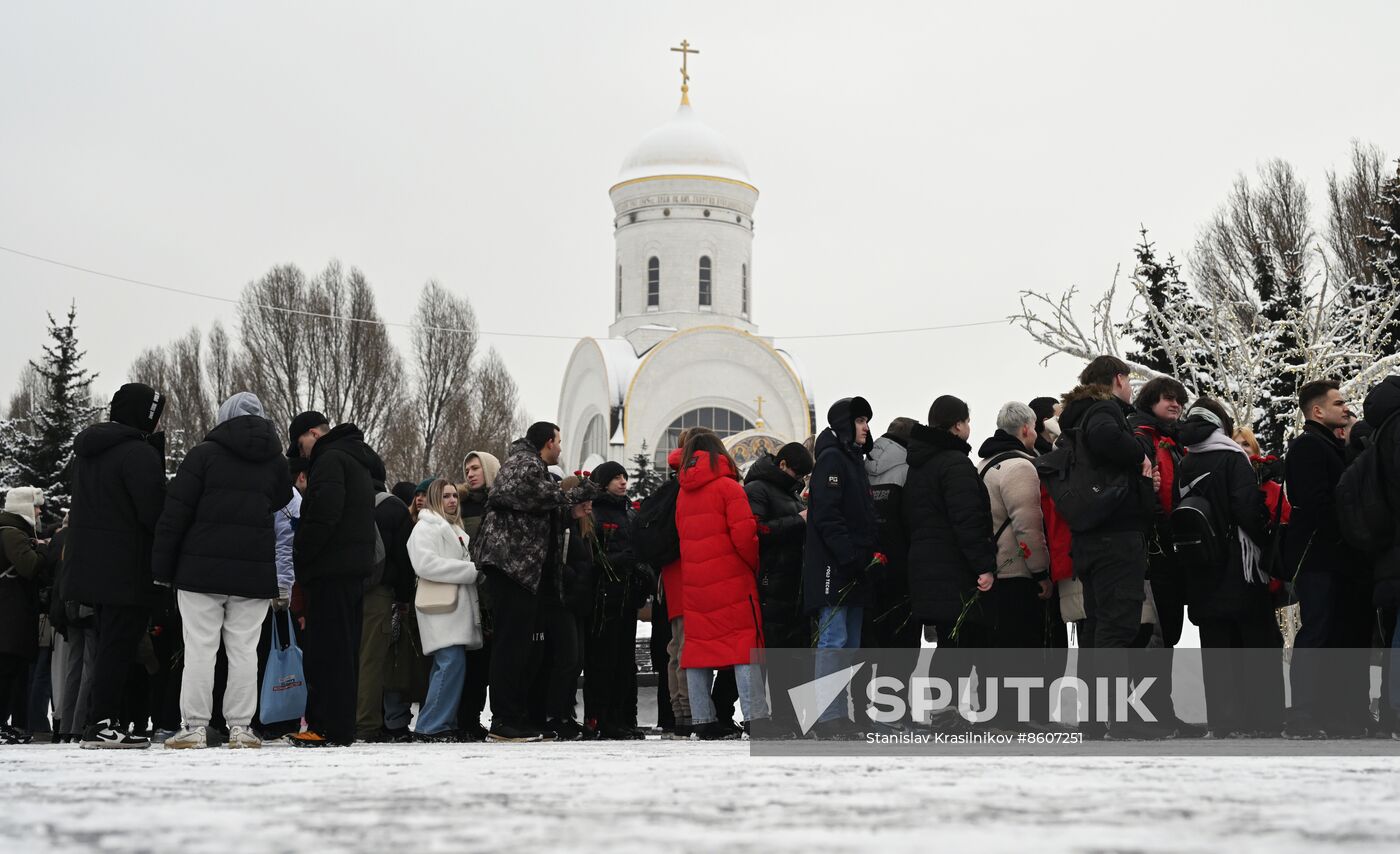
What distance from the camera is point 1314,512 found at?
6.96 m

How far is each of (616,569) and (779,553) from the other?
1.23 metres

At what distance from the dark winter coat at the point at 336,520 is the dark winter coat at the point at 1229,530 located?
13.2 ft

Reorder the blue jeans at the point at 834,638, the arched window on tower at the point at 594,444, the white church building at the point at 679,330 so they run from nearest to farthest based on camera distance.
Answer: the blue jeans at the point at 834,638
the white church building at the point at 679,330
the arched window on tower at the point at 594,444

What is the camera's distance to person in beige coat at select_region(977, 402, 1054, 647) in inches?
290

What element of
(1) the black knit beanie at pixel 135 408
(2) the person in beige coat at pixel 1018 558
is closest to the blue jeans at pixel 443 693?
(1) the black knit beanie at pixel 135 408

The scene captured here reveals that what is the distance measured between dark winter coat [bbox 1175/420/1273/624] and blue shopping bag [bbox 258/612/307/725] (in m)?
4.53

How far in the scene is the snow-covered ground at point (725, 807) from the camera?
2.79 meters

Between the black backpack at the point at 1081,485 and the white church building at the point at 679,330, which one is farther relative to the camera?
the white church building at the point at 679,330

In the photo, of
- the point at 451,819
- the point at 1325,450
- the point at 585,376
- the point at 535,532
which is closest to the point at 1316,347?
the point at 1325,450

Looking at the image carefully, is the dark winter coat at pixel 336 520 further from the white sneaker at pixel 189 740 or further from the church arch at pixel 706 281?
the church arch at pixel 706 281

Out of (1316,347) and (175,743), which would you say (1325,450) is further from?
(1316,347)

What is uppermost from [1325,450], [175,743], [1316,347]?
[1316,347]

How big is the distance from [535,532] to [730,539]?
1.05 meters

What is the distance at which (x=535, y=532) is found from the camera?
26.1 feet
